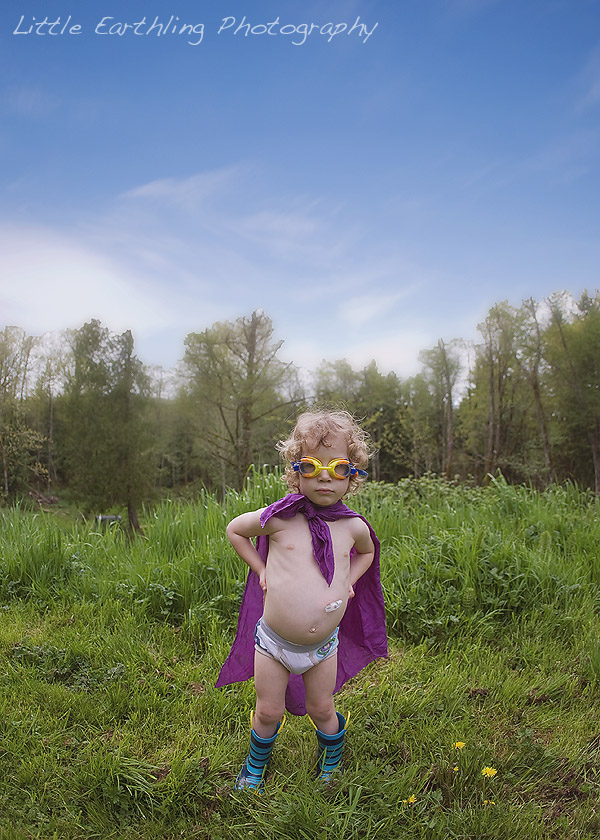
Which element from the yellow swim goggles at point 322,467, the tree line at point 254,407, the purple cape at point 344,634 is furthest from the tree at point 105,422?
the yellow swim goggles at point 322,467

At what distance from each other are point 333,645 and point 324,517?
1.52 feet

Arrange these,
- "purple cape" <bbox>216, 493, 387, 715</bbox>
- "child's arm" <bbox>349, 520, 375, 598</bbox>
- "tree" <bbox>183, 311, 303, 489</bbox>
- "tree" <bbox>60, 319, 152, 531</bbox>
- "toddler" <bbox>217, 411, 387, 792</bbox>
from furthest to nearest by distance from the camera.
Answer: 1. "tree" <bbox>183, 311, 303, 489</bbox>
2. "tree" <bbox>60, 319, 152, 531</bbox>
3. "purple cape" <bbox>216, 493, 387, 715</bbox>
4. "child's arm" <bbox>349, 520, 375, 598</bbox>
5. "toddler" <bbox>217, 411, 387, 792</bbox>

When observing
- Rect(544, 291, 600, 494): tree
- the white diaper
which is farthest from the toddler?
Rect(544, 291, 600, 494): tree

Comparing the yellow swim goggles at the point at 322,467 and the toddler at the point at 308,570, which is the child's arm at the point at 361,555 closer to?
the toddler at the point at 308,570

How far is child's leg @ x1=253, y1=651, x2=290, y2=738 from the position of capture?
2000 mm

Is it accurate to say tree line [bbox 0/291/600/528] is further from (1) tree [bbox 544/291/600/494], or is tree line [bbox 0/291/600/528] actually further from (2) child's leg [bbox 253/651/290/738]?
(2) child's leg [bbox 253/651/290/738]

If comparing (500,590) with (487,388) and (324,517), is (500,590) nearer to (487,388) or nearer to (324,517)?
(324,517)

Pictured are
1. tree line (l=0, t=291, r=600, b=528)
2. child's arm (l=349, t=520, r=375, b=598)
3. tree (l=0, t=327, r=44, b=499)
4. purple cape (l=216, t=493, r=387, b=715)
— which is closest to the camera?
child's arm (l=349, t=520, r=375, b=598)

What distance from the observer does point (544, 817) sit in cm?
203

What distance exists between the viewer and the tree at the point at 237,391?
70.7 ft

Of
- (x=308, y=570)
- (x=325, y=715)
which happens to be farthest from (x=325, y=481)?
(x=325, y=715)

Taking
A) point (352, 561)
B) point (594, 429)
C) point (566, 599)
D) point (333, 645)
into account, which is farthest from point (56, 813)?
point (594, 429)

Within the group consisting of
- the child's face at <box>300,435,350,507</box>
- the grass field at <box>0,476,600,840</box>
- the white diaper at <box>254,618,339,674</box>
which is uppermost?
the child's face at <box>300,435,350,507</box>

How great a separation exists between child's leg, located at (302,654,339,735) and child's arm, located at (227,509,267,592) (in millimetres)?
346
